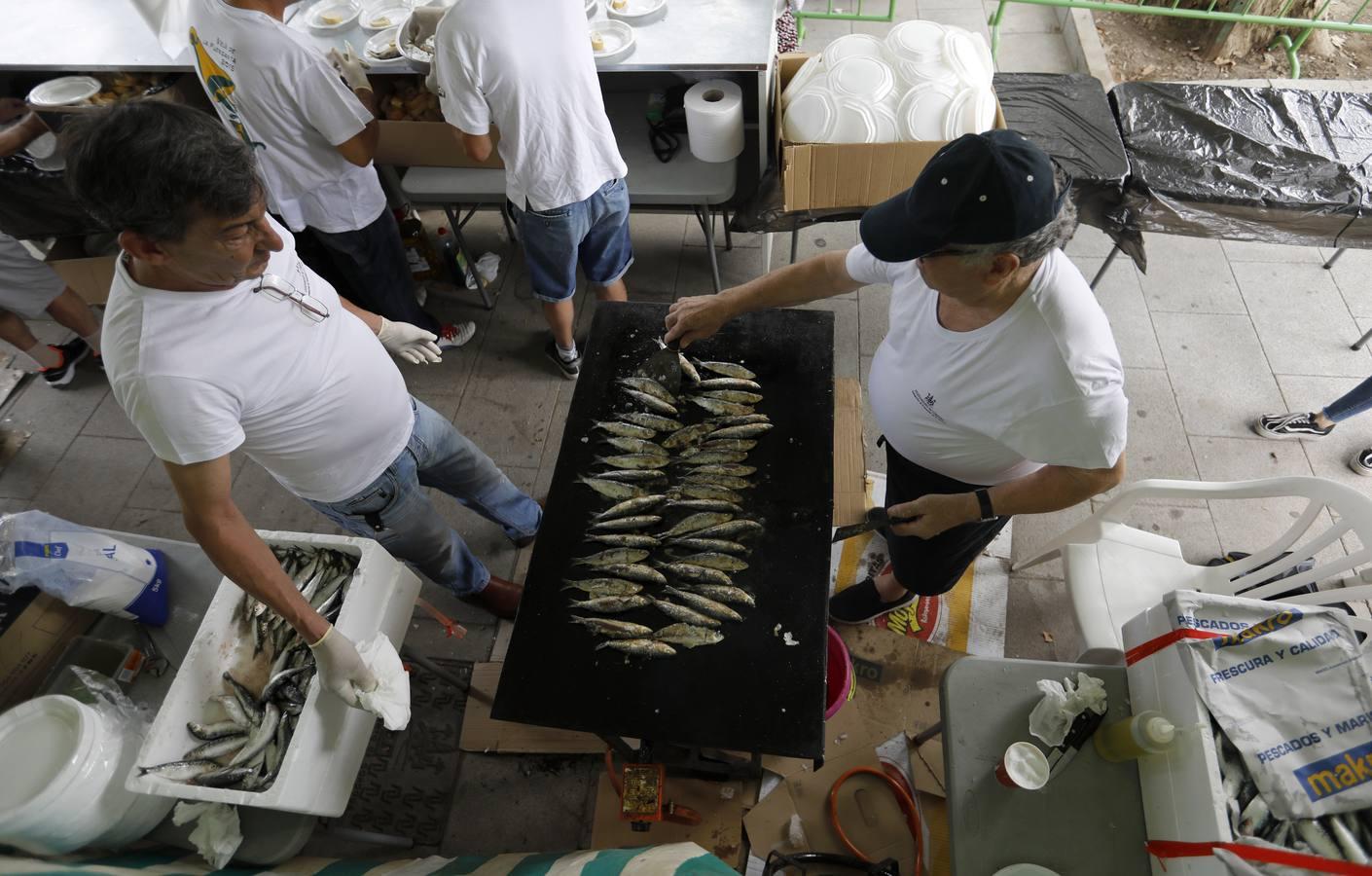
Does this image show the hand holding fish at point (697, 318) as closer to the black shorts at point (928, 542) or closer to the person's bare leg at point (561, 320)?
the black shorts at point (928, 542)

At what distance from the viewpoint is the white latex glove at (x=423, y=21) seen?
3.10 metres

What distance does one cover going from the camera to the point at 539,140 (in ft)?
9.46

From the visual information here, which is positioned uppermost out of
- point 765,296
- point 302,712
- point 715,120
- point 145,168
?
point 145,168

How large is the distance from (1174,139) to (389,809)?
507cm

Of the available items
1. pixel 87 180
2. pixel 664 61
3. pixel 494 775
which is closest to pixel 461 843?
pixel 494 775

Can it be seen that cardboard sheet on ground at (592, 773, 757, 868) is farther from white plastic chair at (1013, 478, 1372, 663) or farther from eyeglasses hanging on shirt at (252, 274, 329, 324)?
eyeglasses hanging on shirt at (252, 274, 329, 324)

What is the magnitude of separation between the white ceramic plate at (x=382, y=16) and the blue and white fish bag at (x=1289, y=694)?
14.7 feet

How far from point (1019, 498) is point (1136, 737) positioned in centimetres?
67

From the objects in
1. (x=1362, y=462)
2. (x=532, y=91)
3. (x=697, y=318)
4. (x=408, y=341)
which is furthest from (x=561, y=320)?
(x=1362, y=462)

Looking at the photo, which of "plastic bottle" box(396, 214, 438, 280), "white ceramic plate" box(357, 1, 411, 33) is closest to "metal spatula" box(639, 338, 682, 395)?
"plastic bottle" box(396, 214, 438, 280)

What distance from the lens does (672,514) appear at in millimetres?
2285

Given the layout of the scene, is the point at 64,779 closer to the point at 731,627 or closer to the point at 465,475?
the point at 465,475

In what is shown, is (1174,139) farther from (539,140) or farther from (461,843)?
(461,843)

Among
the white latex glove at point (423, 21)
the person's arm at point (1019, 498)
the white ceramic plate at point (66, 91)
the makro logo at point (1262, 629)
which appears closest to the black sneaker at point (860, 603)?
the person's arm at point (1019, 498)
